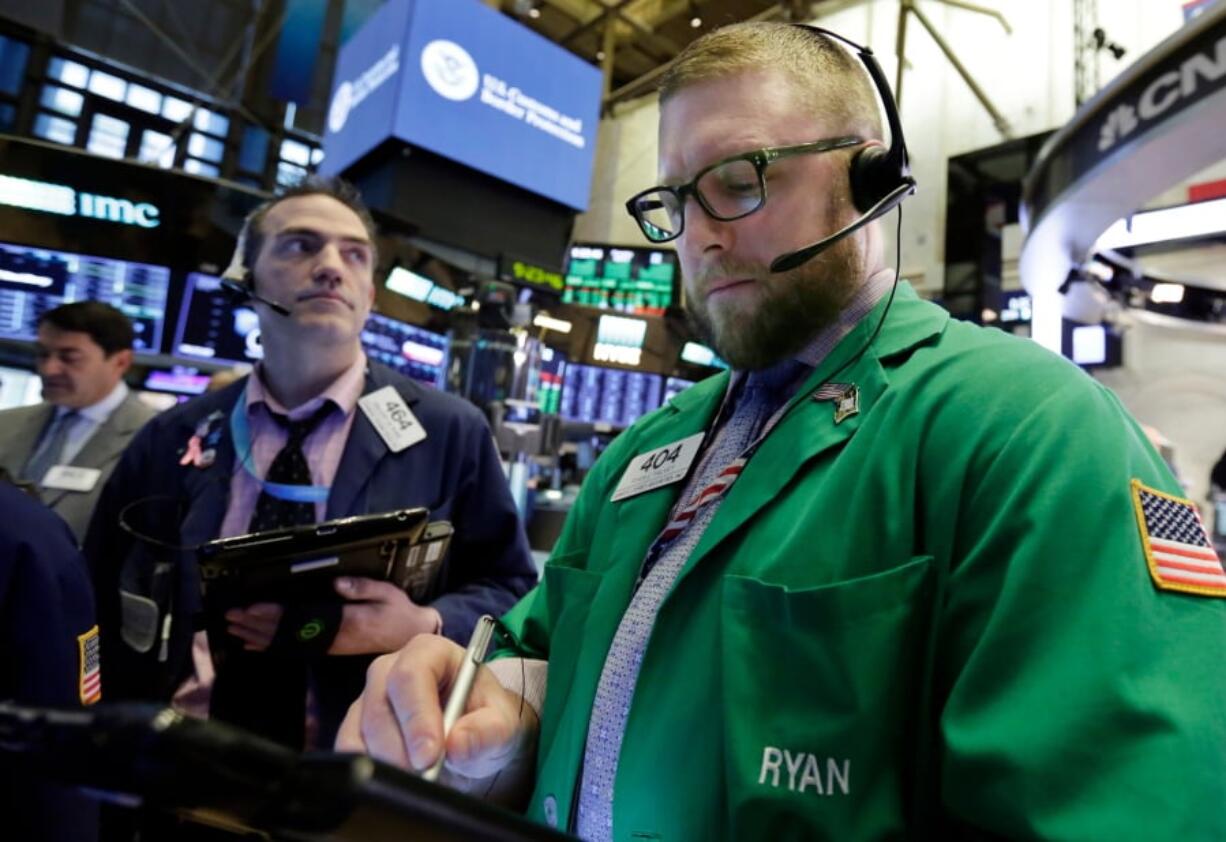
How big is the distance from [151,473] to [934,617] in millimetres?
1796

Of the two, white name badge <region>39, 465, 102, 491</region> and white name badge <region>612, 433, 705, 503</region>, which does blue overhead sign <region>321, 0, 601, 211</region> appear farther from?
white name badge <region>612, 433, 705, 503</region>

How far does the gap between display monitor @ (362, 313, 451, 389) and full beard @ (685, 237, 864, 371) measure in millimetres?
4429

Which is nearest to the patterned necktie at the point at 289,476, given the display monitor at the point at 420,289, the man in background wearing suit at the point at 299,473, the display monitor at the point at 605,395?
the man in background wearing suit at the point at 299,473

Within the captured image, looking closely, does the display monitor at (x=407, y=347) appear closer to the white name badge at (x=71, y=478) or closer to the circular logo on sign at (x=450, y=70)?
the circular logo on sign at (x=450, y=70)

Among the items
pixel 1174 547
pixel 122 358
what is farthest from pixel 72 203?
pixel 1174 547

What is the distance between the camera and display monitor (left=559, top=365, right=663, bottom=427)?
7.75 m

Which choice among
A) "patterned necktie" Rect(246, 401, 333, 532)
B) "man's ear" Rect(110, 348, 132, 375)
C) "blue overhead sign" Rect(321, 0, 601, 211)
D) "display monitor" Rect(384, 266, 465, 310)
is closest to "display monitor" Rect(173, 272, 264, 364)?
"display monitor" Rect(384, 266, 465, 310)

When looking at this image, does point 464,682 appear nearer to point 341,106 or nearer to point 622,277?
point 341,106

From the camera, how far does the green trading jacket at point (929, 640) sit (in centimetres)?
56

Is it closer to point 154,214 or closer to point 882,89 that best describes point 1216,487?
point 882,89

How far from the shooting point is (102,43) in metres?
8.15

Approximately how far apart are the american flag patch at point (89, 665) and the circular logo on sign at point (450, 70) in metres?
5.02

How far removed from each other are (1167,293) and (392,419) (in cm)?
571

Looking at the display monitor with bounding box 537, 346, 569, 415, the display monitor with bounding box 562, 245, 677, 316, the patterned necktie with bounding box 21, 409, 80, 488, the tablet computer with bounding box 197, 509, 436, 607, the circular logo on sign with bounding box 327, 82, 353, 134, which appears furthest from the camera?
the display monitor with bounding box 562, 245, 677, 316
